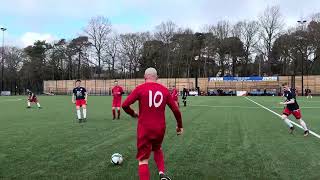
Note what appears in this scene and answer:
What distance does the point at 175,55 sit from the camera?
320 feet

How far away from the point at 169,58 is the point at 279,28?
25.3 metres

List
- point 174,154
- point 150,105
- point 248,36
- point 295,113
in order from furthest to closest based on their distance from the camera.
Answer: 1. point 248,36
2. point 295,113
3. point 174,154
4. point 150,105

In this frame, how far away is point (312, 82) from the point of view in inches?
3022

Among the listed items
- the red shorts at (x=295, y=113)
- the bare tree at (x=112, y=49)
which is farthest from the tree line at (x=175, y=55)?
the red shorts at (x=295, y=113)

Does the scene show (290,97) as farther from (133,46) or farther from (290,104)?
(133,46)

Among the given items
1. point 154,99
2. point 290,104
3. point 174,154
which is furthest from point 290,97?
point 154,99

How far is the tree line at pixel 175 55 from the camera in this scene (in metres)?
85.9

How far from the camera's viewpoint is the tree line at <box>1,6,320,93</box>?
85.9 m

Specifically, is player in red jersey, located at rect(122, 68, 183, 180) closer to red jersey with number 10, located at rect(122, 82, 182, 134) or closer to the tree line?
red jersey with number 10, located at rect(122, 82, 182, 134)

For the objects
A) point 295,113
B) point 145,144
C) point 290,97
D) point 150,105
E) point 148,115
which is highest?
point 150,105

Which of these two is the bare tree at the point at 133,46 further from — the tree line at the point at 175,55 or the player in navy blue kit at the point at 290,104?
the player in navy blue kit at the point at 290,104

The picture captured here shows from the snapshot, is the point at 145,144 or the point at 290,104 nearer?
the point at 145,144

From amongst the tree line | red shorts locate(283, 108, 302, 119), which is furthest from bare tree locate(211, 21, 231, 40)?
red shorts locate(283, 108, 302, 119)

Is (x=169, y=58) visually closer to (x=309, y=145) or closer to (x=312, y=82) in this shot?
(x=312, y=82)
